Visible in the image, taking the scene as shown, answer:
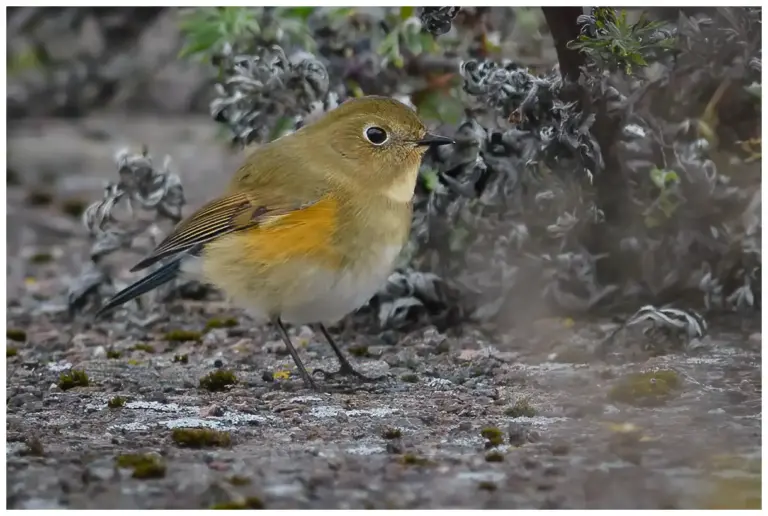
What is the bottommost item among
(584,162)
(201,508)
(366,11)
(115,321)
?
(201,508)

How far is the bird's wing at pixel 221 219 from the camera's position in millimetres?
4684

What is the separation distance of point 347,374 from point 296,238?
69 centimetres

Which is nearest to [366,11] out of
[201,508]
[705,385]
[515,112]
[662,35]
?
[515,112]

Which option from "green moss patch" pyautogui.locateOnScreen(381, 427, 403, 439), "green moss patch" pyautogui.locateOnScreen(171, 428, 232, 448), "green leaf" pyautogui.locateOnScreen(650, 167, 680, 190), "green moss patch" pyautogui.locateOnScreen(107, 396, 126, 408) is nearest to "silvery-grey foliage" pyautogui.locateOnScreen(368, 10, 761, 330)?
"green leaf" pyautogui.locateOnScreen(650, 167, 680, 190)

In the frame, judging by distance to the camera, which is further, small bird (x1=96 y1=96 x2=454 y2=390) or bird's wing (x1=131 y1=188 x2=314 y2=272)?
bird's wing (x1=131 y1=188 x2=314 y2=272)

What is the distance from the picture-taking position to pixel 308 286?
4562mm

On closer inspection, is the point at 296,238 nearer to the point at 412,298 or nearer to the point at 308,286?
the point at 308,286

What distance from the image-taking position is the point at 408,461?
372 cm

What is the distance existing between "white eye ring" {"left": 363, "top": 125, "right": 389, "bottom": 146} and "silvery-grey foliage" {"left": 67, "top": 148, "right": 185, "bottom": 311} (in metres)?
1.37

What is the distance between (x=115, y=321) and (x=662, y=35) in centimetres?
292

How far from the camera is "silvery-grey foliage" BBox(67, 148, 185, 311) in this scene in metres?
5.78

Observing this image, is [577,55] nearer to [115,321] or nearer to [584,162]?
[584,162]

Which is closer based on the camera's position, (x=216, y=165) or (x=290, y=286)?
(x=290, y=286)

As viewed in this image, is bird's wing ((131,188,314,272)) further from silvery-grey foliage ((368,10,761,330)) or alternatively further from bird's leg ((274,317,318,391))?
silvery-grey foliage ((368,10,761,330))
